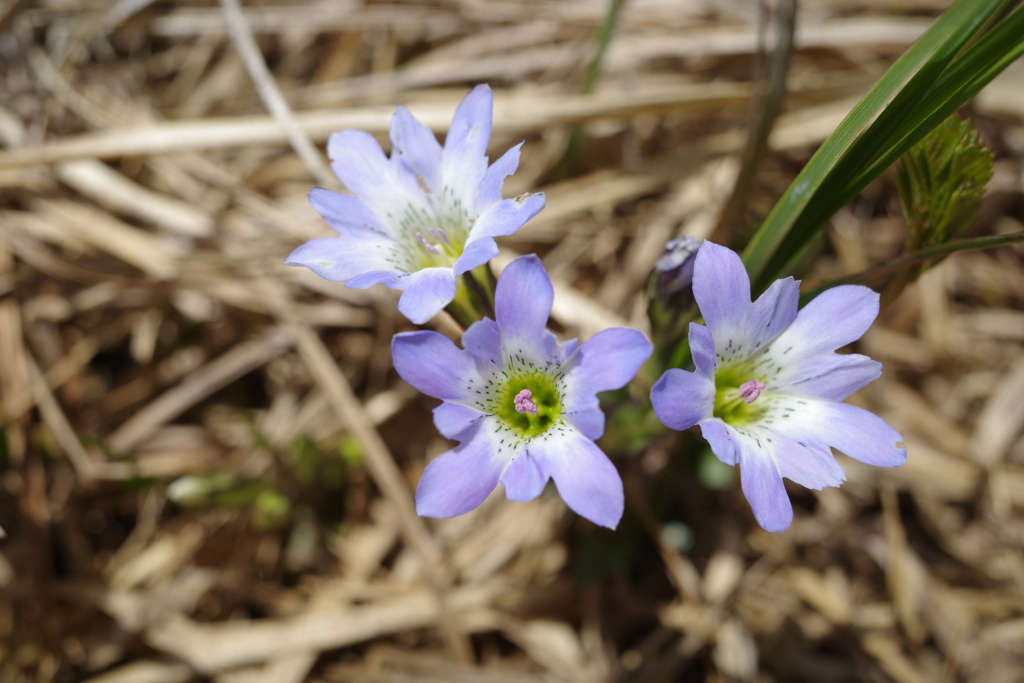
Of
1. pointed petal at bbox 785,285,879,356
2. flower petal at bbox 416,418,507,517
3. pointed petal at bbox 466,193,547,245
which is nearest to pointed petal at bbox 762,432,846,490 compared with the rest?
pointed petal at bbox 785,285,879,356

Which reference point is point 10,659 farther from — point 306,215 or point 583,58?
point 583,58

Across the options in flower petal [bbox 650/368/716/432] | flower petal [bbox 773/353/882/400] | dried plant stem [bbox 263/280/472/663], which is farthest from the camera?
dried plant stem [bbox 263/280/472/663]

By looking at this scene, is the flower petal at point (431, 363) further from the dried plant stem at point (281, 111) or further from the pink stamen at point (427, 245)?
the dried plant stem at point (281, 111)

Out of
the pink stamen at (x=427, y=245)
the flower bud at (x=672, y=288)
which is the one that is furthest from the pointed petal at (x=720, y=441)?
the pink stamen at (x=427, y=245)

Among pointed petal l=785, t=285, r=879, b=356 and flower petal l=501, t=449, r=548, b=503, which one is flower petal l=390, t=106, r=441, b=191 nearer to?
flower petal l=501, t=449, r=548, b=503

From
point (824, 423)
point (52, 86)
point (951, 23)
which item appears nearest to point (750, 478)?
point (824, 423)

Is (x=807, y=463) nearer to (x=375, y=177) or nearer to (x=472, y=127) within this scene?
(x=472, y=127)
